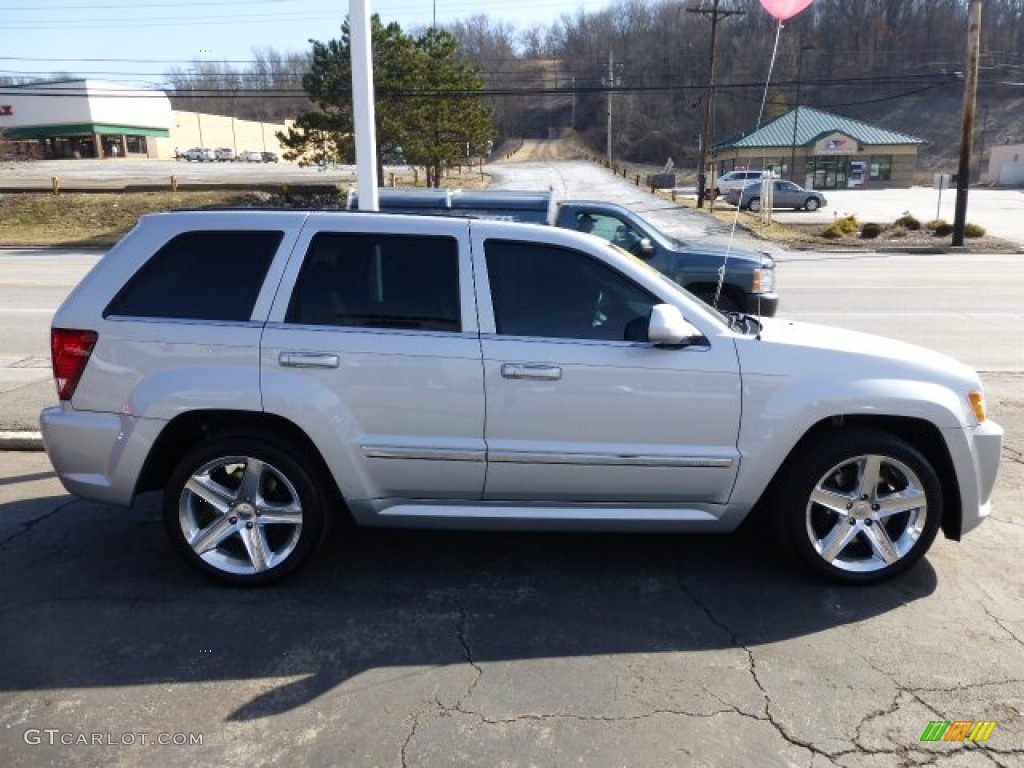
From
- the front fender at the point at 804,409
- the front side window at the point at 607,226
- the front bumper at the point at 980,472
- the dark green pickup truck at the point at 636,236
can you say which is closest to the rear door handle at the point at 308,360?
the front fender at the point at 804,409

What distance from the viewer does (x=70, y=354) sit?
381 cm

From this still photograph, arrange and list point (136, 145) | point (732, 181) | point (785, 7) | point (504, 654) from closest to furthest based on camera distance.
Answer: point (504, 654)
point (785, 7)
point (732, 181)
point (136, 145)

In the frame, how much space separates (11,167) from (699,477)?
7325 centimetres

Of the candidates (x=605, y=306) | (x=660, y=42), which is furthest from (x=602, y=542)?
(x=660, y=42)

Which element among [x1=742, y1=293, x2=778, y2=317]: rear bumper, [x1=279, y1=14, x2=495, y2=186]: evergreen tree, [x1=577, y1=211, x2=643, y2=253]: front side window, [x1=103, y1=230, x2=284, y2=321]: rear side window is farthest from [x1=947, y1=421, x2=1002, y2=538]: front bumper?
[x1=279, y1=14, x2=495, y2=186]: evergreen tree

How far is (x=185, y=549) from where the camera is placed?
384 cm

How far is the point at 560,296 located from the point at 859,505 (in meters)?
1.71

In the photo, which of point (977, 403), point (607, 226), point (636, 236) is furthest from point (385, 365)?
point (607, 226)

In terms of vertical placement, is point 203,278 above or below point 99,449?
above

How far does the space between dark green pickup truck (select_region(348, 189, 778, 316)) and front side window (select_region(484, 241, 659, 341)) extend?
520cm

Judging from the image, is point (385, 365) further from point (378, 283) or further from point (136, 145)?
point (136, 145)

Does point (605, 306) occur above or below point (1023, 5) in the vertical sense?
below

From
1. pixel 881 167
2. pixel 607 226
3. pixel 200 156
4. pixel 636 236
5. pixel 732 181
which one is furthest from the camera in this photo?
pixel 200 156

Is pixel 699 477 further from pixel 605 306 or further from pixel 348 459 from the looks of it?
pixel 348 459
